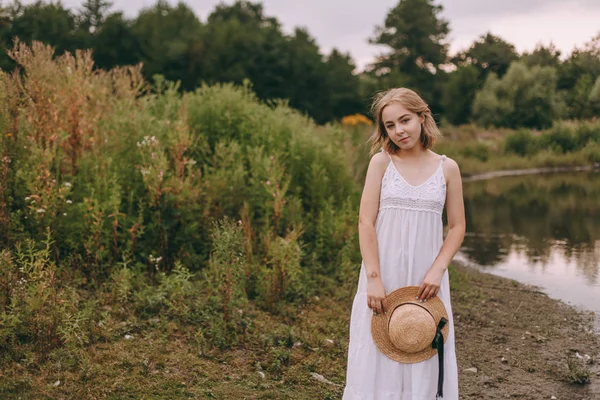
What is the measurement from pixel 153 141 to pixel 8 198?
1.61m

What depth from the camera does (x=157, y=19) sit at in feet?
157

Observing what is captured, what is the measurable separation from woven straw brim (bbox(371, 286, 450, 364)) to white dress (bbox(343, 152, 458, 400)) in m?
0.05

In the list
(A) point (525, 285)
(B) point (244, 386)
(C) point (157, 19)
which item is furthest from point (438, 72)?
(B) point (244, 386)

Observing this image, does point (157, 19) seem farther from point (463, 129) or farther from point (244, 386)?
point (244, 386)

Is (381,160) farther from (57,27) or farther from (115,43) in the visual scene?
(115,43)

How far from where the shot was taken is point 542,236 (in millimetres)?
12227

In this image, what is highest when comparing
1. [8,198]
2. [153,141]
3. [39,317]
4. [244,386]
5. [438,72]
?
[438,72]

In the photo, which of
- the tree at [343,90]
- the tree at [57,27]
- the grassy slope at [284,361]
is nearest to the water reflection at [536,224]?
the grassy slope at [284,361]

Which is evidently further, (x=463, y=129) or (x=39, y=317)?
(x=463, y=129)

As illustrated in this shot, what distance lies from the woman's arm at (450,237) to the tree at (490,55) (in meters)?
63.1

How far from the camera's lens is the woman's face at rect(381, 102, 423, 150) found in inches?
140

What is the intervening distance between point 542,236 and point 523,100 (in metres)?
34.4

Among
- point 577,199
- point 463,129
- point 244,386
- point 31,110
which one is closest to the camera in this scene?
point 244,386

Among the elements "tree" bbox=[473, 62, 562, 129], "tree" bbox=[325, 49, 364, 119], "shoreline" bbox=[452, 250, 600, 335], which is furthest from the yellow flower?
"tree" bbox=[325, 49, 364, 119]
